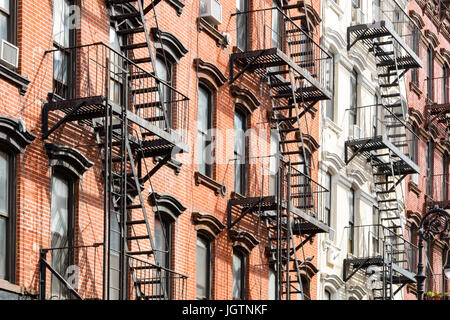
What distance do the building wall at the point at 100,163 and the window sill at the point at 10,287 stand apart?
7cm

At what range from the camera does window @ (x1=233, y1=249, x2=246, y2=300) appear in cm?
3167

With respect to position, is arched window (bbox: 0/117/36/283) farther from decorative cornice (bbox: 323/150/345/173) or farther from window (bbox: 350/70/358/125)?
window (bbox: 350/70/358/125)

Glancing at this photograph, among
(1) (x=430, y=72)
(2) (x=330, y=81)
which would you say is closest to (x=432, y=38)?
(1) (x=430, y=72)

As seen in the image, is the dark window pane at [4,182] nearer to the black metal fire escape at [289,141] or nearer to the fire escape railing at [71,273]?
the fire escape railing at [71,273]

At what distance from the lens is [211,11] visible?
3042 cm

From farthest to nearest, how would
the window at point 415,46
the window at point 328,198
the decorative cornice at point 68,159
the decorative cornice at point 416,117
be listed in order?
1. the window at point 415,46
2. the decorative cornice at point 416,117
3. the window at point 328,198
4. the decorative cornice at point 68,159

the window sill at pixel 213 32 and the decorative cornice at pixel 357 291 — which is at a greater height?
the window sill at pixel 213 32

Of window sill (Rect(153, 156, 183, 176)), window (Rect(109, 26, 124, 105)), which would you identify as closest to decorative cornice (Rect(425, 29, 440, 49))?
window sill (Rect(153, 156, 183, 176))

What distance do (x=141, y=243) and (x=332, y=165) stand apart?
40.5 feet

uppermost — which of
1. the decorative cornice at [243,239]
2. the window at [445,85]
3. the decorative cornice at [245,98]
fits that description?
the window at [445,85]

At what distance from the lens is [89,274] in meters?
24.5

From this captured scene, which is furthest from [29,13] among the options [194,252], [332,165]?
[332,165]

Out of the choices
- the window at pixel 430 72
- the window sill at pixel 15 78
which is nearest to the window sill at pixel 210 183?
the window sill at pixel 15 78

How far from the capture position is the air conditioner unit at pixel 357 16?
41.2 meters
